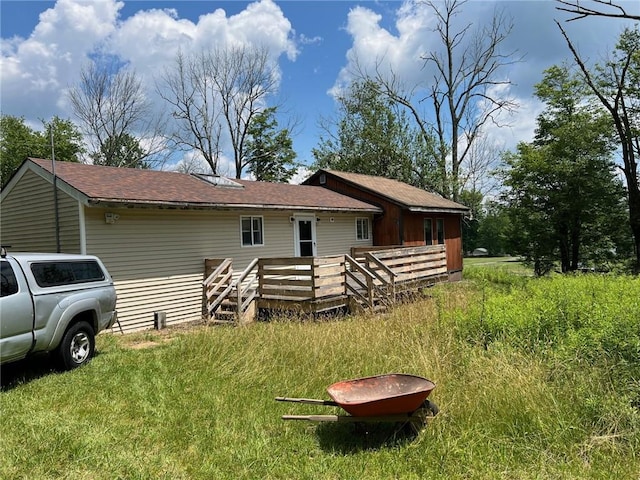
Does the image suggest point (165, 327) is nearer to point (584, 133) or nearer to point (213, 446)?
point (213, 446)

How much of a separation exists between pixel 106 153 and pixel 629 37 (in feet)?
102

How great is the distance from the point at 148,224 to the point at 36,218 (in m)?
3.20

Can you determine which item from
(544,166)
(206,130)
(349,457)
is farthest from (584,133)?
(206,130)

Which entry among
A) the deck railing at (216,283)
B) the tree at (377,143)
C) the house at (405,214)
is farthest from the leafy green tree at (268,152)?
the deck railing at (216,283)

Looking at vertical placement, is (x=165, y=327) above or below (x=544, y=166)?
below

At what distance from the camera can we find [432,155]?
30.8m

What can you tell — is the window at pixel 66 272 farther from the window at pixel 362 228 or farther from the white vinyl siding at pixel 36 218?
the window at pixel 362 228

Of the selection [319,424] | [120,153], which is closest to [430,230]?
[319,424]

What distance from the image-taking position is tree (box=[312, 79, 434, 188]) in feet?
102

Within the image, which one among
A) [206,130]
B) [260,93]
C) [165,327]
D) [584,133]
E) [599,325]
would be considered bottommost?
[165,327]

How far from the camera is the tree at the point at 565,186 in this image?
19594 millimetres

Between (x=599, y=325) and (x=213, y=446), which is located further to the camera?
(x=599, y=325)

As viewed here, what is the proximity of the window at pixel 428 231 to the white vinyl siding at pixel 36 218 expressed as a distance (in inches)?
555

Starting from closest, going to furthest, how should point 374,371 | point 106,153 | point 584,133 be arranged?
point 374,371
point 584,133
point 106,153
